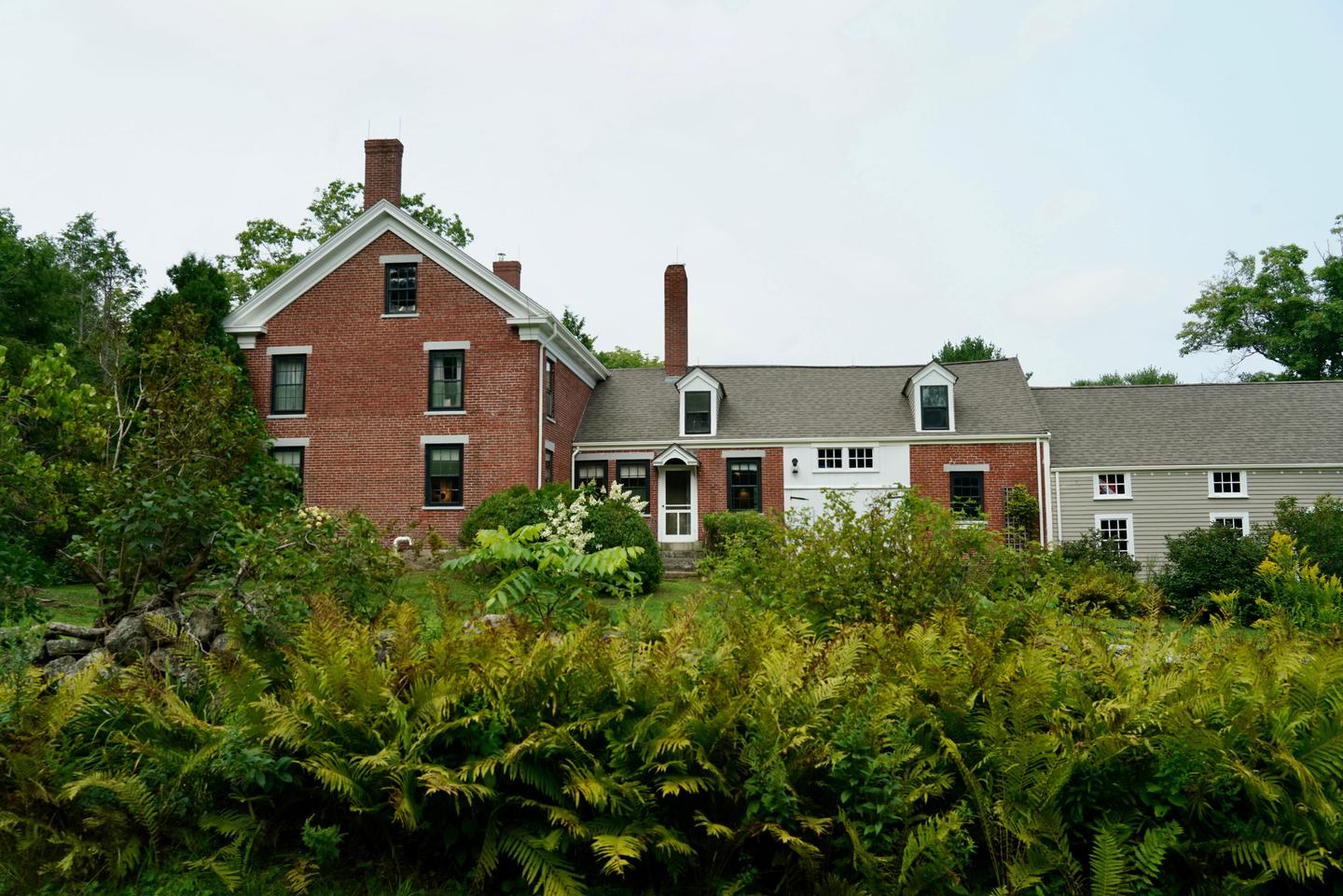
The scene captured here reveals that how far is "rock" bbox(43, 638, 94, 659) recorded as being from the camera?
638 cm

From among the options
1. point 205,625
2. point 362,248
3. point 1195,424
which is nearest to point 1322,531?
point 1195,424

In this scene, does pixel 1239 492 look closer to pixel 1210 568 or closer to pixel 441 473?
pixel 1210 568

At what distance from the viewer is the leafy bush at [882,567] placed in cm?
700

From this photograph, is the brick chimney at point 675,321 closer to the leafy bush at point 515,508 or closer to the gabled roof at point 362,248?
the gabled roof at point 362,248

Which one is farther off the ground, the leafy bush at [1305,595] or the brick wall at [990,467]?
the brick wall at [990,467]

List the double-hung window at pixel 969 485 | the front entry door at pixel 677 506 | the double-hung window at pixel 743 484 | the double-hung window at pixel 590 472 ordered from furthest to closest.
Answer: the double-hung window at pixel 590 472 < the double-hung window at pixel 743 484 < the front entry door at pixel 677 506 < the double-hung window at pixel 969 485

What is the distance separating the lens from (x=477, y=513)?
19266mm

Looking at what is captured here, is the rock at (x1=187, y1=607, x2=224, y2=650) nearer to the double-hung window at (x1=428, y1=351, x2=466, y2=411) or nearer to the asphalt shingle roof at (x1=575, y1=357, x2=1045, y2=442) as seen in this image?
the double-hung window at (x1=428, y1=351, x2=466, y2=411)

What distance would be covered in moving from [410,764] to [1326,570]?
58.5 ft

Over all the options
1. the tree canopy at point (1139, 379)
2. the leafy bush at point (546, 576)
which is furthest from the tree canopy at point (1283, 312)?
the leafy bush at point (546, 576)

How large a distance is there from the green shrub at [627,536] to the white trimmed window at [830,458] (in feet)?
33.0

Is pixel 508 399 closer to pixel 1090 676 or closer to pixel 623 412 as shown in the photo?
pixel 623 412

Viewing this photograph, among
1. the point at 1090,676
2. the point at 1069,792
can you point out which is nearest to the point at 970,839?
the point at 1069,792

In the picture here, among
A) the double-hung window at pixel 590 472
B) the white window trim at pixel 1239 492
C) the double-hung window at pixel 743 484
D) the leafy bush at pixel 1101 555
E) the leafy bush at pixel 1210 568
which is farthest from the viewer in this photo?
the double-hung window at pixel 590 472
